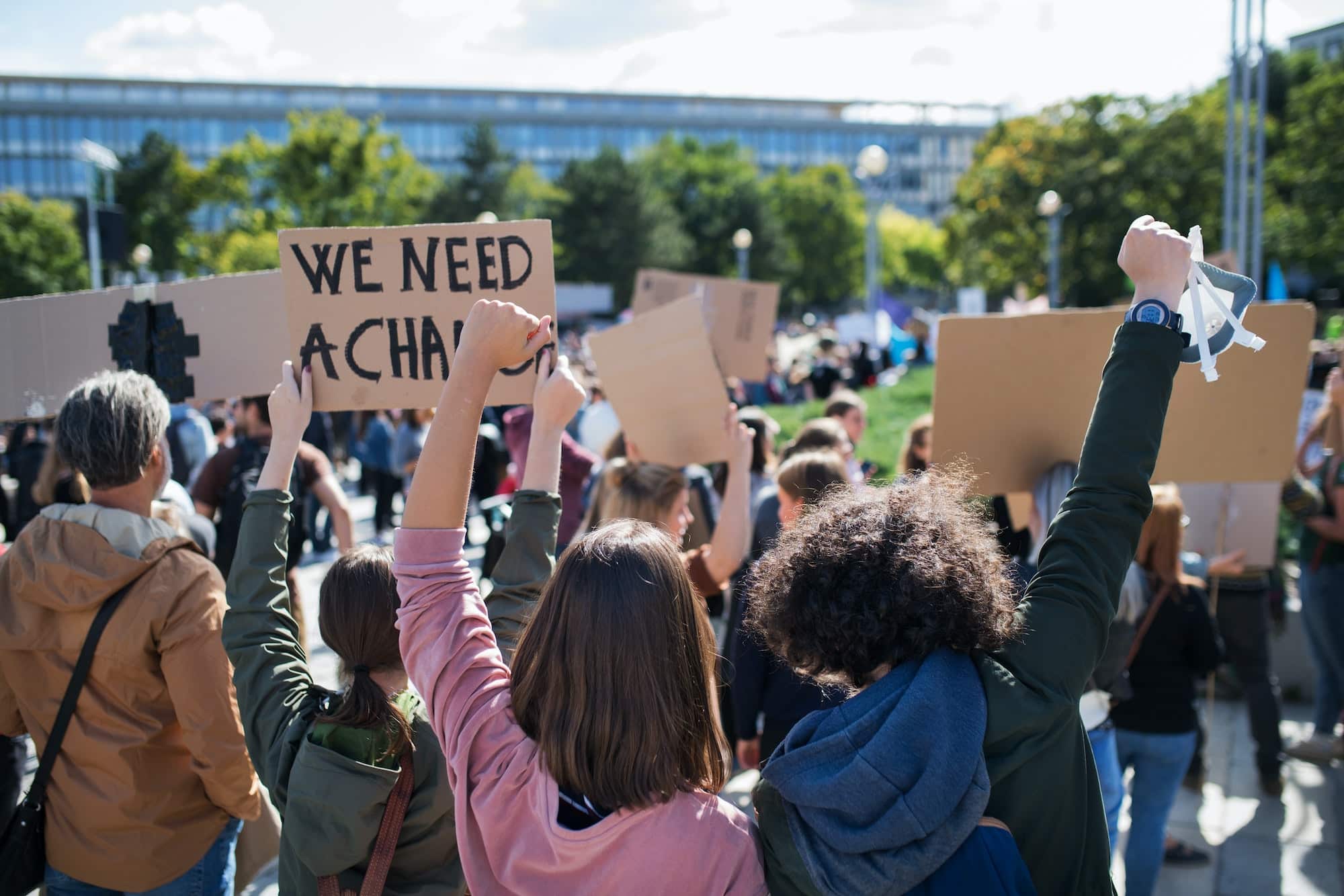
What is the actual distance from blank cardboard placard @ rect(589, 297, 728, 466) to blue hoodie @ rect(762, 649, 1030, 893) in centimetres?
258

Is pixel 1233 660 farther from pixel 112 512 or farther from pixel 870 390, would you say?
pixel 870 390

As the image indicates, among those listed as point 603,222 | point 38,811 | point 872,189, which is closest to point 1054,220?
point 872,189

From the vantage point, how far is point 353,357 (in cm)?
261

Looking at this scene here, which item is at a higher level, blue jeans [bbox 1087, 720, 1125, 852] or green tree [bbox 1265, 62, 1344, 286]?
green tree [bbox 1265, 62, 1344, 286]

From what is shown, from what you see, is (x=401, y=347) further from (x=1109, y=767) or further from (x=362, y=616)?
(x=1109, y=767)

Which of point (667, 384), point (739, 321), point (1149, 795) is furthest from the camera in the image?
point (739, 321)

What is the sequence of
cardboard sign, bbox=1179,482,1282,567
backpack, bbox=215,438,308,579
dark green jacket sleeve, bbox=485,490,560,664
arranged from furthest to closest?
1. cardboard sign, bbox=1179,482,1282,567
2. backpack, bbox=215,438,308,579
3. dark green jacket sleeve, bbox=485,490,560,664

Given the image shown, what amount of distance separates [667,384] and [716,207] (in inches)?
2522

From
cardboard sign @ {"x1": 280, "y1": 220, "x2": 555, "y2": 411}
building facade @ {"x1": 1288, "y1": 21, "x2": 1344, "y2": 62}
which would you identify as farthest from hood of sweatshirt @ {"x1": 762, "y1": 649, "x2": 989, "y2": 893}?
building facade @ {"x1": 1288, "y1": 21, "x2": 1344, "y2": 62}

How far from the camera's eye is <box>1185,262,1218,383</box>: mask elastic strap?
5.57ft

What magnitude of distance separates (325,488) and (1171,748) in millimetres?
3684

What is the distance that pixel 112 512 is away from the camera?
246 cm

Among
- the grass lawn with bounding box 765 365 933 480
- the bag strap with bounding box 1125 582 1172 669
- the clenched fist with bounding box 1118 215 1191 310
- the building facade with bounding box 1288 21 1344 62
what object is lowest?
the grass lawn with bounding box 765 365 933 480

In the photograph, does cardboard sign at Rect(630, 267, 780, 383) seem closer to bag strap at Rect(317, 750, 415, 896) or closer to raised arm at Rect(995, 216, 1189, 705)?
bag strap at Rect(317, 750, 415, 896)
